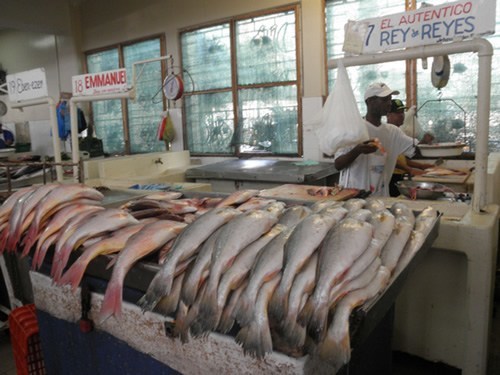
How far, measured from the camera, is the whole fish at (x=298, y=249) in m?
1.08

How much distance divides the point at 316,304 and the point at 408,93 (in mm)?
5051

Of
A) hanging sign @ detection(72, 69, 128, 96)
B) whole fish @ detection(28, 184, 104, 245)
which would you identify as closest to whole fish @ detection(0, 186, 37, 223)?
whole fish @ detection(28, 184, 104, 245)

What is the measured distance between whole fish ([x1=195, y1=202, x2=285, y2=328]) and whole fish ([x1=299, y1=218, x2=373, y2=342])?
0.23 meters

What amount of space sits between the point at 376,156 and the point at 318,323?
8.62 feet

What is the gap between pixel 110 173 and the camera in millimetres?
4812

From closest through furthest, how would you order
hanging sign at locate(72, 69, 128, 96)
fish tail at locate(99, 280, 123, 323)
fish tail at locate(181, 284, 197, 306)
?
fish tail at locate(181, 284, 197, 306)
fish tail at locate(99, 280, 123, 323)
hanging sign at locate(72, 69, 128, 96)

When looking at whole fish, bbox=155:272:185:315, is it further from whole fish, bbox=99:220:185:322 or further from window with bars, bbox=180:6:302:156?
window with bars, bbox=180:6:302:156

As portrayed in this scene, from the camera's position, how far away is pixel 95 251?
1545 millimetres

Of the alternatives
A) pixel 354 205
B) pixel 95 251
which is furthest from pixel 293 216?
pixel 95 251

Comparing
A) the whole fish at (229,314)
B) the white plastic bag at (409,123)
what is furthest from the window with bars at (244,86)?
the whole fish at (229,314)

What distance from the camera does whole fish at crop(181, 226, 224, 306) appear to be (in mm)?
1222

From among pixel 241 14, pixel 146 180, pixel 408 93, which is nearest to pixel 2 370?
pixel 146 180

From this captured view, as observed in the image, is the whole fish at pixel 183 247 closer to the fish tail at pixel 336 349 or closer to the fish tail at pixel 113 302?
the fish tail at pixel 113 302

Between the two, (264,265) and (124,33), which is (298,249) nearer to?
(264,265)
